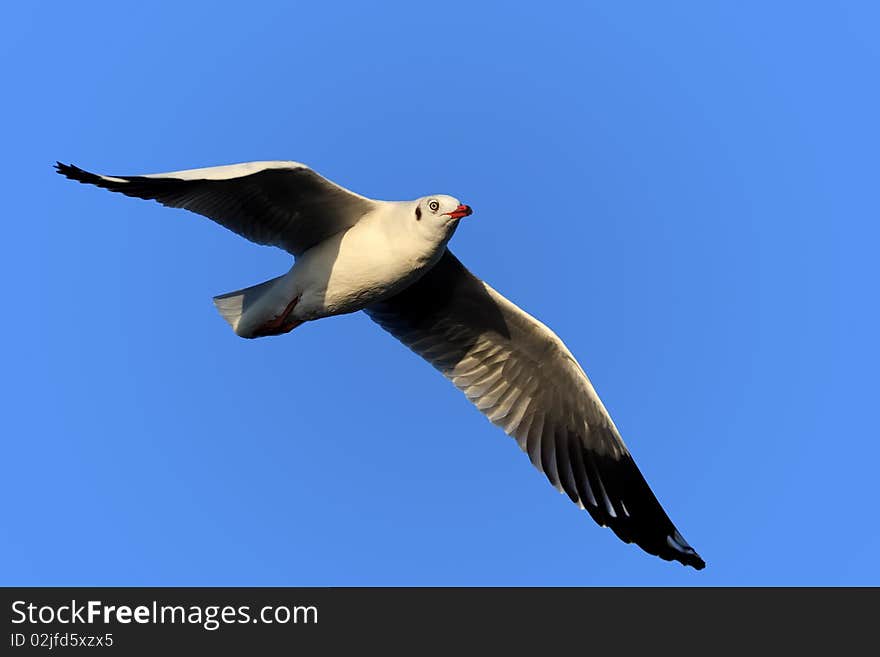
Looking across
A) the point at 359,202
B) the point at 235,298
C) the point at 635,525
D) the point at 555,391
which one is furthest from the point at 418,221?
the point at 635,525

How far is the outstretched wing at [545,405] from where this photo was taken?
32.0ft

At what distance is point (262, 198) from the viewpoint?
28.5 ft

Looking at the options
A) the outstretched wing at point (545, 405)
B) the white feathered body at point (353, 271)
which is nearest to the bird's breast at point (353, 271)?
the white feathered body at point (353, 271)

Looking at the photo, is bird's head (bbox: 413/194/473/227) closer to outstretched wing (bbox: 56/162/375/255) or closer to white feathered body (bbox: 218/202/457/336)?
white feathered body (bbox: 218/202/457/336)

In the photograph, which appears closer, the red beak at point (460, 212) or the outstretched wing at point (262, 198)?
the outstretched wing at point (262, 198)

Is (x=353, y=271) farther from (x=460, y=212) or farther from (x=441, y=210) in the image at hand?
(x=460, y=212)

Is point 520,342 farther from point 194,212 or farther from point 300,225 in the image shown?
point 194,212

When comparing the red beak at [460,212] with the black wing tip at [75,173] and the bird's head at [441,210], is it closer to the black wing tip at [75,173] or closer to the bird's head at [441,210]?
the bird's head at [441,210]

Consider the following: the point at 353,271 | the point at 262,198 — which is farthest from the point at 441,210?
the point at 262,198

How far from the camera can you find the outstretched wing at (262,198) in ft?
25.5

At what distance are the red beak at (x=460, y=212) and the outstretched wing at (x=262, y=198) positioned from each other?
0.92m

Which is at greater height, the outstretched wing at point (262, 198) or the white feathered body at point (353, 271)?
the outstretched wing at point (262, 198)

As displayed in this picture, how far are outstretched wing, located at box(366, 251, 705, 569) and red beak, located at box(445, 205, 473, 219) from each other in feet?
5.71

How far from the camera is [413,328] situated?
1005 centimetres
